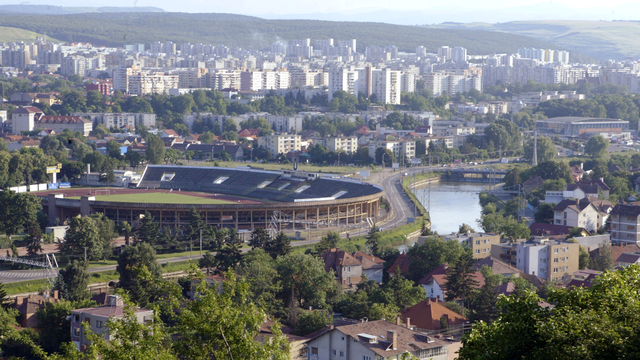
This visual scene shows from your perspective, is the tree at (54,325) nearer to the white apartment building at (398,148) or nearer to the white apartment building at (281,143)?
the white apartment building at (398,148)

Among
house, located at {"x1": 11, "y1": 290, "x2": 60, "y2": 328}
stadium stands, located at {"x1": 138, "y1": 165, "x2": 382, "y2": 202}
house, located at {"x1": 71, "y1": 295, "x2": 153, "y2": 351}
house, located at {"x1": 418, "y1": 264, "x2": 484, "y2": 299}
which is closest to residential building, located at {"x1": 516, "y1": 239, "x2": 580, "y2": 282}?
house, located at {"x1": 418, "y1": 264, "x2": 484, "y2": 299}

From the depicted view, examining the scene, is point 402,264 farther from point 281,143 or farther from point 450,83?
point 450,83

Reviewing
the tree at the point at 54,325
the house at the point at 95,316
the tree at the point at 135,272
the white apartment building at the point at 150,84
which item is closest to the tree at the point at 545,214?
the tree at the point at 135,272

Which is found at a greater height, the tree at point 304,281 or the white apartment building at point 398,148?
the tree at point 304,281

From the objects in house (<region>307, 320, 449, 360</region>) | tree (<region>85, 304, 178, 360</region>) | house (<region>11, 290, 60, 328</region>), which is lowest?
house (<region>11, 290, 60, 328</region>)

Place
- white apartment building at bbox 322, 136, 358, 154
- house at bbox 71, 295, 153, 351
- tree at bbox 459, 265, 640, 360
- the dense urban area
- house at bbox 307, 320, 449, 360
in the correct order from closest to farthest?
tree at bbox 459, 265, 640, 360 → the dense urban area → house at bbox 307, 320, 449, 360 → house at bbox 71, 295, 153, 351 → white apartment building at bbox 322, 136, 358, 154

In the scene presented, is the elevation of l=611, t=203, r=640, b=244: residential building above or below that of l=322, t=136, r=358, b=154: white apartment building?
above

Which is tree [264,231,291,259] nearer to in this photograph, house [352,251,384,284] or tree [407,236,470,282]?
house [352,251,384,284]
